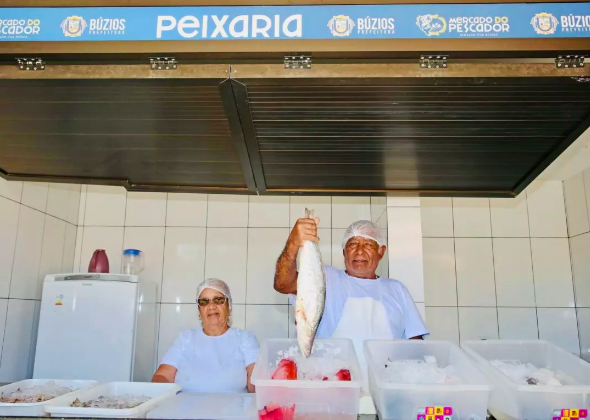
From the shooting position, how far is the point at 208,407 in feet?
5.49

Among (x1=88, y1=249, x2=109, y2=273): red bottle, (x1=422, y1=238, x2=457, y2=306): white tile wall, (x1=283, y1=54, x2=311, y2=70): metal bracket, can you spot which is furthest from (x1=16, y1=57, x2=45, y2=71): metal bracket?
(x1=422, y1=238, x2=457, y2=306): white tile wall

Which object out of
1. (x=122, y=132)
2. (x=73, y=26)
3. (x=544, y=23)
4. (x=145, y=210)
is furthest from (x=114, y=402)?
(x=145, y=210)

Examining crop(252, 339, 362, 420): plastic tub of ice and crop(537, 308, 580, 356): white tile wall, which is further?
crop(537, 308, 580, 356): white tile wall

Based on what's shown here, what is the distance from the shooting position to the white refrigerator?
138 inches

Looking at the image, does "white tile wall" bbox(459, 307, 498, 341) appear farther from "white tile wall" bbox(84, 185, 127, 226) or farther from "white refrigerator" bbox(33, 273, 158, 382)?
"white tile wall" bbox(84, 185, 127, 226)

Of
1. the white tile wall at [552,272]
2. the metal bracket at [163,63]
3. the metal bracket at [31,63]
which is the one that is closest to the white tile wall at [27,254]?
the metal bracket at [31,63]

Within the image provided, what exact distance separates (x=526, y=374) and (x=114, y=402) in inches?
54.6

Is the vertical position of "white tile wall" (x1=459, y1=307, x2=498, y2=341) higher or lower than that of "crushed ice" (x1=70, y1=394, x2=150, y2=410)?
higher

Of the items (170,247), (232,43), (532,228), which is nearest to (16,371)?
(170,247)

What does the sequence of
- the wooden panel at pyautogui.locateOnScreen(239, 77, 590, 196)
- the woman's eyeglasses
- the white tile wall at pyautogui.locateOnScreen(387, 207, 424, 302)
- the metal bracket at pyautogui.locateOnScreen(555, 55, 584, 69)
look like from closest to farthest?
the metal bracket at pyautogui.locateOnScreen(555, 55, 584, 69) < the wooden panel at pyautogui.locateOnScreen(239, 77, 590, 196) < the woman's eyeglasses < the white tile wall at pyautogui.locateOnScreen(387, 207, 424, 302)

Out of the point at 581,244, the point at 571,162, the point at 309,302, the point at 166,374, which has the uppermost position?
the point at 571,162

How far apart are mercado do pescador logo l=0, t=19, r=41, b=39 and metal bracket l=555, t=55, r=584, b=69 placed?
1525 millimetres

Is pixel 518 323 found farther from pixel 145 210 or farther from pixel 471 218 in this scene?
pixel 145 210

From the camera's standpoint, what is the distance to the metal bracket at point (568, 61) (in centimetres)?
140
